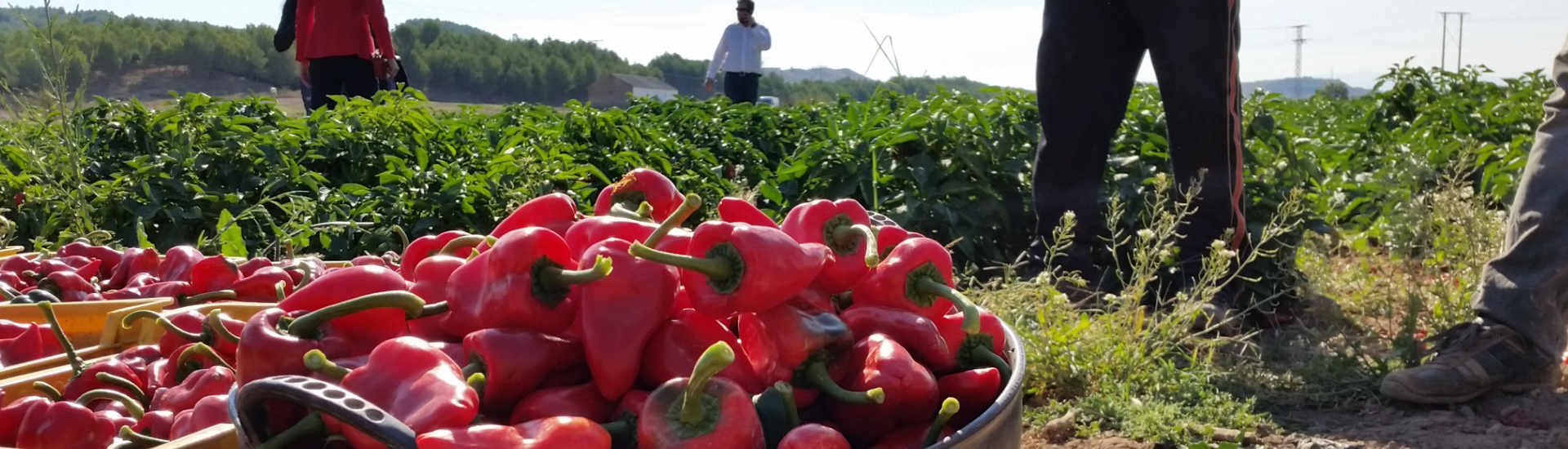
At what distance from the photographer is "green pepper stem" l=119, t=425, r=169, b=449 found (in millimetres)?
1496

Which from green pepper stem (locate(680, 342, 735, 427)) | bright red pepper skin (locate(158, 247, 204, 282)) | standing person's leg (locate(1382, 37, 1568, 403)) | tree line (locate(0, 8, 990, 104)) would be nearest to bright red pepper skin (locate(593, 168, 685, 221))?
green pepper stem (locate(680, 342, 735, 427))

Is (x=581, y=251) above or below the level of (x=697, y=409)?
above

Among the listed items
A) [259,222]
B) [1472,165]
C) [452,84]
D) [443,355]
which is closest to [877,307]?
[443,355]

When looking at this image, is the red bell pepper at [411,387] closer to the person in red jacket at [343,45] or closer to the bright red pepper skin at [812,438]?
the bright red pepper skin at [812,438]

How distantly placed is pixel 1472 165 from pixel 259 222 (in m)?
5.80

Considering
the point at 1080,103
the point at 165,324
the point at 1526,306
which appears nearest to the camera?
the point at 165,324

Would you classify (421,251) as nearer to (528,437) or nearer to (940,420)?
(528,437)

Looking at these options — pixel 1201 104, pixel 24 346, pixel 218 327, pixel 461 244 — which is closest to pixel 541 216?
pixel 461 244

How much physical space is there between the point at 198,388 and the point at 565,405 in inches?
26.7

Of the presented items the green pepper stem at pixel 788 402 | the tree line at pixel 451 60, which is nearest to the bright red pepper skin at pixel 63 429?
the green pepper stem at pixel 788 402

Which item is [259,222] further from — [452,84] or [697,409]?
[452,84]

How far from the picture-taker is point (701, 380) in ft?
3.90

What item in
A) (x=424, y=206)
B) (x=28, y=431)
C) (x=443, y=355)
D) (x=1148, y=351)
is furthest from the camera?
(x=424, y=206)

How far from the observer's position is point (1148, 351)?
326 cm
